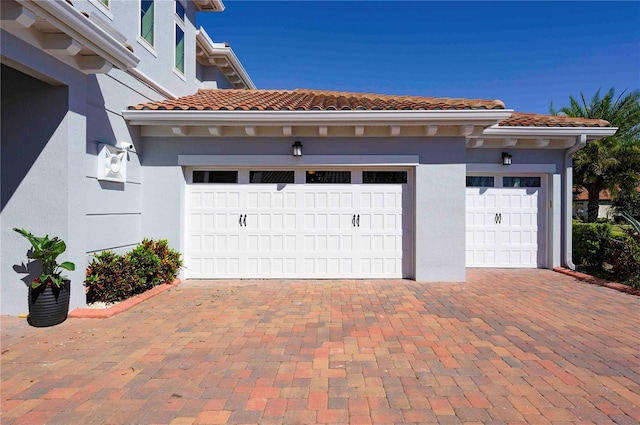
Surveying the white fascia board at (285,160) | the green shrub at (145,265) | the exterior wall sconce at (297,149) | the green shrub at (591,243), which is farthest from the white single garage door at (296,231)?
the green shrub at (591,243)

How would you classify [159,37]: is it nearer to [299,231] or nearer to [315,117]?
[315,117]

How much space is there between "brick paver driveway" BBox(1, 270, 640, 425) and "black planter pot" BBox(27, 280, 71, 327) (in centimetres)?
18

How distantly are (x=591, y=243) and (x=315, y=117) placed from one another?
7520mm

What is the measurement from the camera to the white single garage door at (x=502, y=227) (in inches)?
332

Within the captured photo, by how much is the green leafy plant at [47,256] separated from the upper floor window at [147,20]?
5.06m

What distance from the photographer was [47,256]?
4.49 m

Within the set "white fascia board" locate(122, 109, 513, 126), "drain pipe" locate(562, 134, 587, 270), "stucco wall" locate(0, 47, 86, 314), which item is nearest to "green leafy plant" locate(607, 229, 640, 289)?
"drain pipe" locate(562, 134, 587, 270)

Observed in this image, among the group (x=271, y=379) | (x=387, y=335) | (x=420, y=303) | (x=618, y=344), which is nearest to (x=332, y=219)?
(x=420, y=303)

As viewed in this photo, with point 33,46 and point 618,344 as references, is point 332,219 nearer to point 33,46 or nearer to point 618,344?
point 618,344

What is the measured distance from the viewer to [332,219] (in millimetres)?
7250

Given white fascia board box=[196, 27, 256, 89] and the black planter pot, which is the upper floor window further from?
the black planter pot

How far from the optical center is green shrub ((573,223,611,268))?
26.3 ft

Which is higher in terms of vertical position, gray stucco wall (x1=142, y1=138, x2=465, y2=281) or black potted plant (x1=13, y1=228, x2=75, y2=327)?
gray stucco wall (x1=142, y1=138, x2=465, y2=281)

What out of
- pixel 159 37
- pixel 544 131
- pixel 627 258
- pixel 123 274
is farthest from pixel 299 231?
pixel 627 258
